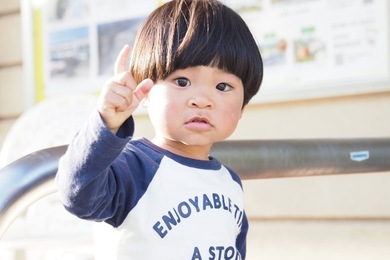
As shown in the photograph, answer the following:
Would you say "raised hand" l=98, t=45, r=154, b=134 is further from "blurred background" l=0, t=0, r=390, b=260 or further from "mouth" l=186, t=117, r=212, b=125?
"blurred background" l=0, t=0, r=390, b=260

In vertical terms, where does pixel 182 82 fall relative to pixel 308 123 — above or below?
above

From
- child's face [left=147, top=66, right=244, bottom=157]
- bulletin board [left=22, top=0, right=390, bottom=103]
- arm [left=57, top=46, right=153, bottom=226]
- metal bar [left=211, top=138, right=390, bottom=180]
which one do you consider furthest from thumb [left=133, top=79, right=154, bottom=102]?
bulletin board [left=22, top=0, right=390, bottom=103]

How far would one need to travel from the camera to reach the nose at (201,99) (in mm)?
961

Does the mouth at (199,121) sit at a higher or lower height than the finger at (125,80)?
lower

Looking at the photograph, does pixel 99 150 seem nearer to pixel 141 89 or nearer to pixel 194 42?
pixel 141 89

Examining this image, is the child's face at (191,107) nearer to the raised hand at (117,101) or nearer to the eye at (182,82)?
the eye at (182,82)

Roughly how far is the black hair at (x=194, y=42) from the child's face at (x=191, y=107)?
0.04 ft

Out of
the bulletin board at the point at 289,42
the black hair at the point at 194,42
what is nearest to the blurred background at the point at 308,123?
the bulletin board at the point at 289,42

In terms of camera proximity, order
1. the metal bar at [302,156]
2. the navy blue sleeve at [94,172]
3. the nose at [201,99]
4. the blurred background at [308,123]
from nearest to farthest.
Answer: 1. the navy blue sleeve at [94,172]
2. the nose at [201,99]
3. the metal bar at [302,156]
4. the blurred background at [308,123]

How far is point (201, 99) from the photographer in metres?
0.96

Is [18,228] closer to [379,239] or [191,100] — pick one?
[379,239]

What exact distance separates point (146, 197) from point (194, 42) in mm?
215

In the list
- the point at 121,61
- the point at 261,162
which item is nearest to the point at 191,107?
the point at 121,61

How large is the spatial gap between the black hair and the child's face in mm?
13
